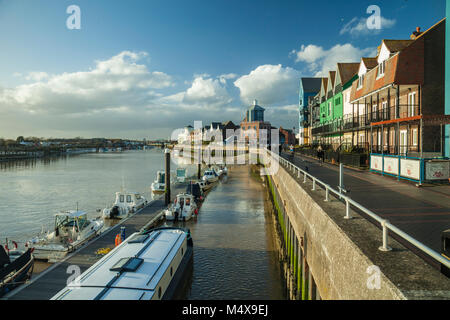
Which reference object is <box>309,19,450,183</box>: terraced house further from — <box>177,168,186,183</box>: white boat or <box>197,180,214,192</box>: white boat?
<box>177,168,186,183</box>: white boat

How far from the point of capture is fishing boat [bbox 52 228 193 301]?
895 cm

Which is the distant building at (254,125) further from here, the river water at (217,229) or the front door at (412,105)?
the front door at (412,105)

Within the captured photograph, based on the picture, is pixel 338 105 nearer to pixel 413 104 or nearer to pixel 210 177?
pixel 413 104

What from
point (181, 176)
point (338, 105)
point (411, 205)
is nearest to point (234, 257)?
point (411, 205)

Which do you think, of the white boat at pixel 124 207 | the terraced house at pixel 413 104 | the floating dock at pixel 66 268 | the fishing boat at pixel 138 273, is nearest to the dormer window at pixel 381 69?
the terraced house at pixel 413 104

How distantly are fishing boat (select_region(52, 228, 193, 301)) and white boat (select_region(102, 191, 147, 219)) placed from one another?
1272cm

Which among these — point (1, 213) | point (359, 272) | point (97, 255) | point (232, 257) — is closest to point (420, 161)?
point (232, 257)

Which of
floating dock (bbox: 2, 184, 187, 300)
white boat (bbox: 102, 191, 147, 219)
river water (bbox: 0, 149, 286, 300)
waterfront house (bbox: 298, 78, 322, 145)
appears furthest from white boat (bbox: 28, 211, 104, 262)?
waterfront house (bbox: 298, 78, 322, 145)

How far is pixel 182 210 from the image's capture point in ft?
81.3

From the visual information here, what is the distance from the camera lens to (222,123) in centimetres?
15800

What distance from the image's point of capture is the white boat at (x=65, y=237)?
53.0 feet

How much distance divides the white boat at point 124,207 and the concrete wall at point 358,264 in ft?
68.8
